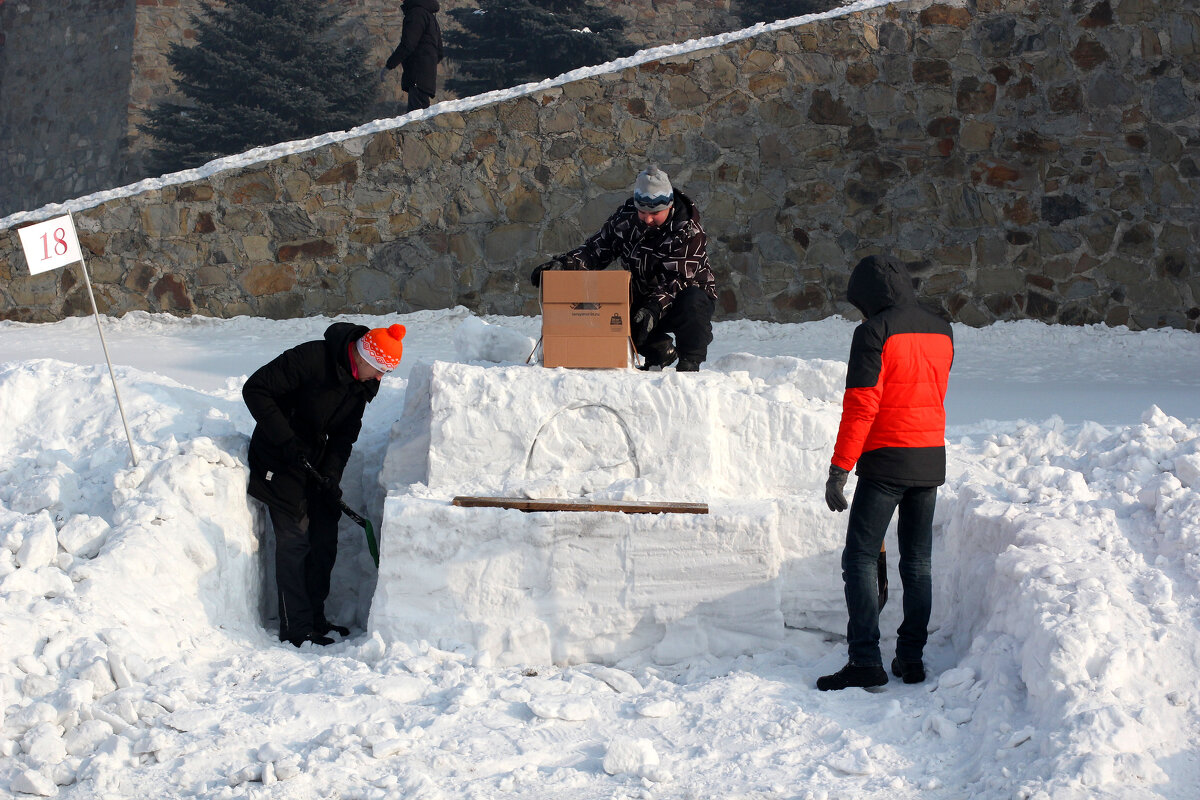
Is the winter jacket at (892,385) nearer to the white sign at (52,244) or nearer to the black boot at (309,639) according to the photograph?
Answer: the black boot at (309,639)

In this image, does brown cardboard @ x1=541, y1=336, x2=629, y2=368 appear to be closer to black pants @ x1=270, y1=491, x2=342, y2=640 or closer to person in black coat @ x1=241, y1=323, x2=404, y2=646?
person in black coat @ x1=241, y1=323, x2=404, y2=646

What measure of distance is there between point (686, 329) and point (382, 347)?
141 centimetres

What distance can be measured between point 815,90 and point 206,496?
610cm

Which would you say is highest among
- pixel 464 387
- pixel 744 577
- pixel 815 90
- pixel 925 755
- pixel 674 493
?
pixel 815 90

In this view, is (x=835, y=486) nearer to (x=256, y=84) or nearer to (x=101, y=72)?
(x=256, y=84)

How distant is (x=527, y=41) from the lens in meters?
17.4

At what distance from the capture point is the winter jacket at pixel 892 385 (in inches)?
152

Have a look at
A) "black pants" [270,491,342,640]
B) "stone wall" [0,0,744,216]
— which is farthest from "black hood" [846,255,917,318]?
"stone wall" [0,0,744,216]

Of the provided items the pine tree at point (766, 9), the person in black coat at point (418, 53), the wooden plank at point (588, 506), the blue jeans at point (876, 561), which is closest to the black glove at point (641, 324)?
the wooden plank at point (588, 506)

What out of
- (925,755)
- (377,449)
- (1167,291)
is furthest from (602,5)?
(925,755)

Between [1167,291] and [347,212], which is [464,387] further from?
[1167,291]

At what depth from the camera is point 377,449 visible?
18.2ft

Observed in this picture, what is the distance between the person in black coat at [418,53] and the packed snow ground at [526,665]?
18.6ft

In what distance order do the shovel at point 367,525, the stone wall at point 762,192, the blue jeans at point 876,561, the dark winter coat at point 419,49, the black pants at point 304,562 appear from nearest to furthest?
1. the blue jeans at point 876,561
2. the black pants at point 304,562
3. the shovel at point 367,525
4. the stone wall at point 762,192
5. the dark winter coat at point 419,49
